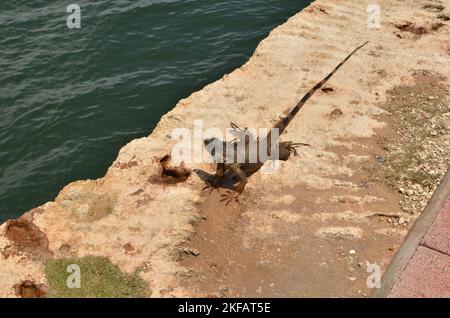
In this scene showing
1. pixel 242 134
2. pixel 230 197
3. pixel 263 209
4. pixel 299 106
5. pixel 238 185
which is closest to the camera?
pixel 263 209

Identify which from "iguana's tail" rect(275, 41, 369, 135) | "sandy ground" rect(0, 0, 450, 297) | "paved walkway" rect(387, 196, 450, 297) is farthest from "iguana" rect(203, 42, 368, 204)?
"paved walkway" rect(387, 196, 450, 297)

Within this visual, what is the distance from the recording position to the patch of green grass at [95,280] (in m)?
8.02

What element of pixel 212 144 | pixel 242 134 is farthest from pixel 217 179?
pixel 242 134

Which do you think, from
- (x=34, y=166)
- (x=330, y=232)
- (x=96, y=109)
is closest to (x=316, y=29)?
(x=96, y=109)

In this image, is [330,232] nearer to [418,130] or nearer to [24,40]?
[418,130]

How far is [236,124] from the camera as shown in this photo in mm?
11469

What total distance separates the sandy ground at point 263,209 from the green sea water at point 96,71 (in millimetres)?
2121

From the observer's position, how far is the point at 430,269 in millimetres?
7910

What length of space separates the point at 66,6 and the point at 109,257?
12590mm

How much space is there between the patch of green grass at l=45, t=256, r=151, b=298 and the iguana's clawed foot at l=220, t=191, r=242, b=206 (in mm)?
2304

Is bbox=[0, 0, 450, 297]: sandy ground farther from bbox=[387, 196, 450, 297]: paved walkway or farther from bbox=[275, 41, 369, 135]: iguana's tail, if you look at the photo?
bbox=[387, 196, 450, 297]: paved walkway

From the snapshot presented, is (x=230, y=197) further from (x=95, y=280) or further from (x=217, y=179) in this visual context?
(x=95, y=280)

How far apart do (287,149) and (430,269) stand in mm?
3816

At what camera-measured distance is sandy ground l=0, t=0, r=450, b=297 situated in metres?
8.31
